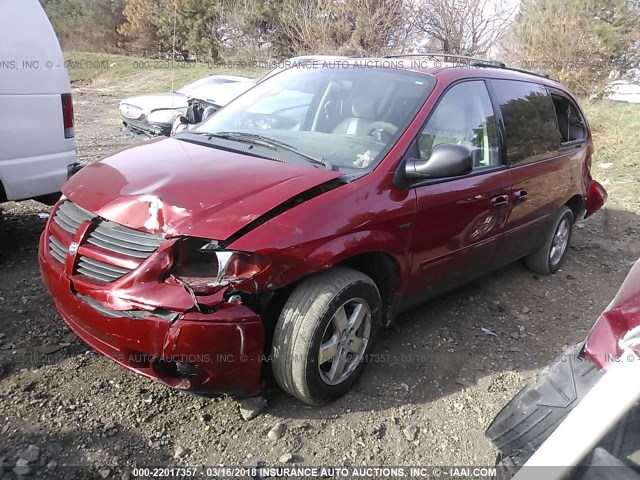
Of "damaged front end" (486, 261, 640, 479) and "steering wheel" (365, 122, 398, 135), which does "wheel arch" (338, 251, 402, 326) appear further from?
"damaged front end" (486, 261, 640, 479)

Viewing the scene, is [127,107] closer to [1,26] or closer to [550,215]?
[1,26]

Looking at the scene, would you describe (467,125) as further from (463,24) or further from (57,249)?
(463,24)

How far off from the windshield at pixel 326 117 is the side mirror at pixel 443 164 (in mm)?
216

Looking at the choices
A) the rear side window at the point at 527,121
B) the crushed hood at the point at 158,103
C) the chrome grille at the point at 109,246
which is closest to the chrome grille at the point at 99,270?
the chrome grille at the point at 109,246

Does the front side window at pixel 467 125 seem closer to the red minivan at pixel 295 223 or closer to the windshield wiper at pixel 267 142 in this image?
the red minivan at pixel 295 223

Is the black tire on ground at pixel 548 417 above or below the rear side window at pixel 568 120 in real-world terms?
below

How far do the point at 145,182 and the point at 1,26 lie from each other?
2.16 m

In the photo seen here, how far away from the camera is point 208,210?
2.31 m

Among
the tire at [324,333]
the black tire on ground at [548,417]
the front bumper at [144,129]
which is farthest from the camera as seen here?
the front bumper at [144,129]

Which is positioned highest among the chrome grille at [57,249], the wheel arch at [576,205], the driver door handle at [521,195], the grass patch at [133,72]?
the driver door handle at [521,195]

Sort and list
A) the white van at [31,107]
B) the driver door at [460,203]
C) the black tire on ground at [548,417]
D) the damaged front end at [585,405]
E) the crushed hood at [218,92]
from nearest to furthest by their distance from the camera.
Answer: the damaged front end at [585,405], the black tire on ground at [548,417], the driver door at [460,203], the white van at [31,107], the crushed hood at [218,92]

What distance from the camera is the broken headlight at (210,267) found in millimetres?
2221

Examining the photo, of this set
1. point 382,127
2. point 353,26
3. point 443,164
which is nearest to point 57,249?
point 382,127

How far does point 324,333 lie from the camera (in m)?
→ 2.53
